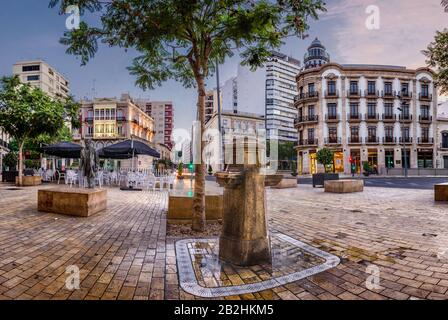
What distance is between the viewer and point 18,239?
4.28m

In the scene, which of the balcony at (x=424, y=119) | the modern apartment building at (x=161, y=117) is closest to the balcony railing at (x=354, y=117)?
the balcony at (x=424, y=119)

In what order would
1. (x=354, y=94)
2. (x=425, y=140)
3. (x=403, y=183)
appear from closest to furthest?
(x=403, y=183) < (x=354, y=94) < (x=425, y=140)

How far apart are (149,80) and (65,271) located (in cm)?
458

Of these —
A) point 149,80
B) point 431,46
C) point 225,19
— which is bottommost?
point 149,80

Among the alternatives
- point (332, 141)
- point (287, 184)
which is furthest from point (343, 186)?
point (332, 141)

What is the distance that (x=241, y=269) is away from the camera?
3.17m

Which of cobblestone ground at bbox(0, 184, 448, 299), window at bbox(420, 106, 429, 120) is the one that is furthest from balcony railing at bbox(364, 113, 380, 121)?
cobblestone ground at bbox(0, 184, 448, 299)

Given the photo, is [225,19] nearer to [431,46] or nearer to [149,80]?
[149,80]

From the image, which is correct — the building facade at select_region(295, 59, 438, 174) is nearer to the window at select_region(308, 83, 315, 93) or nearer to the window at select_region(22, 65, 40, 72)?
the window at select_region(308, 83, 315, 93)

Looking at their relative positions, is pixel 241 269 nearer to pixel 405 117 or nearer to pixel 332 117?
pixel 332 117

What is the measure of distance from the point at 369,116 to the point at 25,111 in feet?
145

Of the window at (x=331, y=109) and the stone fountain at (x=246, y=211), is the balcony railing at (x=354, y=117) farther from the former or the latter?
the stone fountain at (x=246, y=211)

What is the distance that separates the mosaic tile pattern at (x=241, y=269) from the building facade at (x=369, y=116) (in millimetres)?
39473
